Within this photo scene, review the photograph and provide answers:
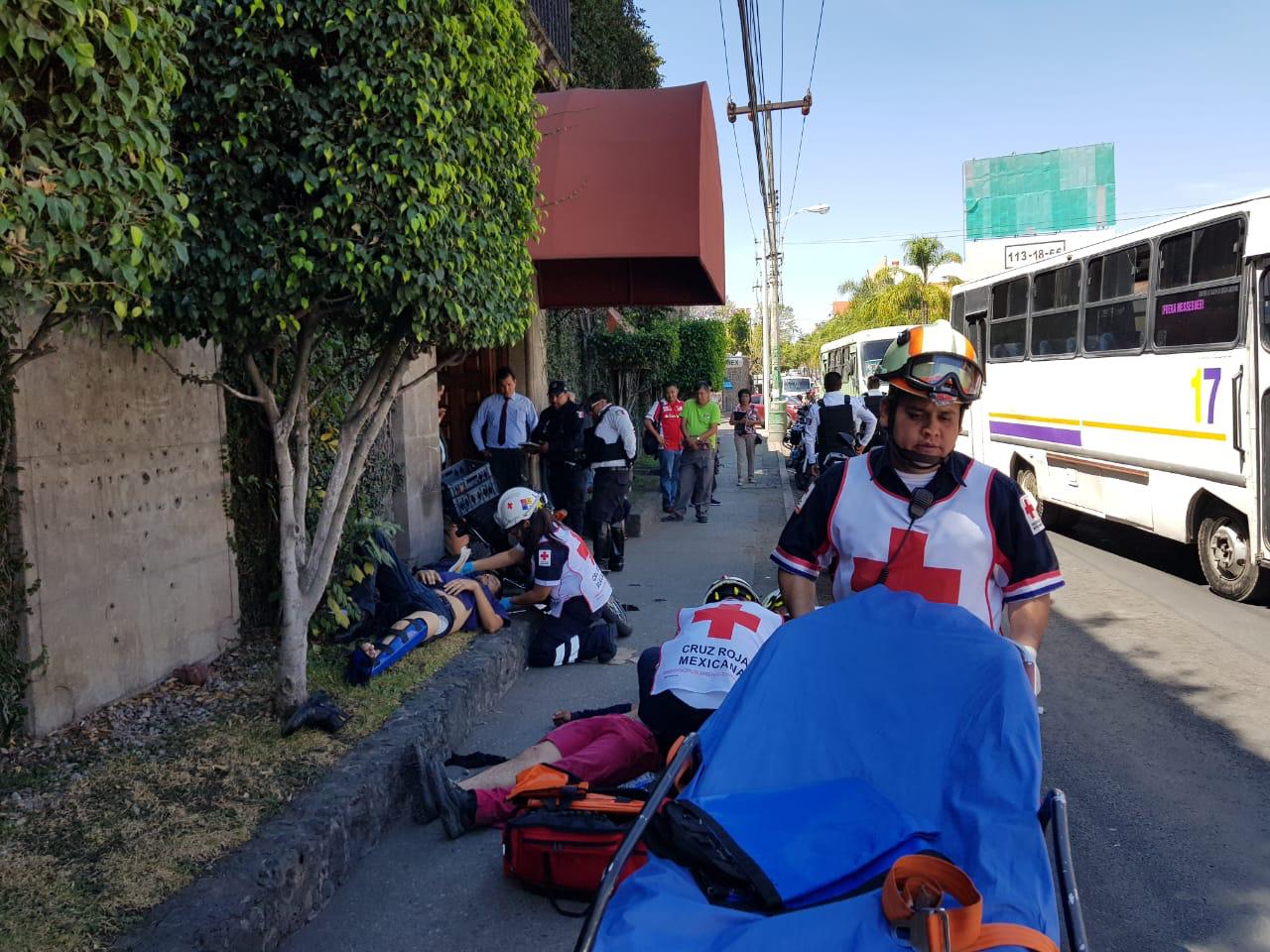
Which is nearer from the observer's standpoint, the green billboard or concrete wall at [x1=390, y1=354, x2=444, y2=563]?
concrete wall at [x1=390, y1=354, x2=444, y2=563]

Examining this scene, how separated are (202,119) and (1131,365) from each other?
344 inches

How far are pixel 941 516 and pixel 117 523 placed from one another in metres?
4.10

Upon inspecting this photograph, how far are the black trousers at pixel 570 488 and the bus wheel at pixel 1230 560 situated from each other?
19.4 feet

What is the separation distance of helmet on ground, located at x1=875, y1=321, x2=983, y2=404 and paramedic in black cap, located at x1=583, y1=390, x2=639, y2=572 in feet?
24.4

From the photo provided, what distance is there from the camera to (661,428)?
14188 millimetres

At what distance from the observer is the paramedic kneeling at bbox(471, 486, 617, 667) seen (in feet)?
22.9

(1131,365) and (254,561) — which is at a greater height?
(1131,365)

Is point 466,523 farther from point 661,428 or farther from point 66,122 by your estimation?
point 66,122

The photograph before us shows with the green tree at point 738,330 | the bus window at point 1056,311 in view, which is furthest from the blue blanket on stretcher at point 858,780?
the green tree at point 738,330

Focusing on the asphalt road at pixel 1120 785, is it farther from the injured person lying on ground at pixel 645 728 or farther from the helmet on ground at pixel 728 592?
the helmet on ground at pixel 728 592

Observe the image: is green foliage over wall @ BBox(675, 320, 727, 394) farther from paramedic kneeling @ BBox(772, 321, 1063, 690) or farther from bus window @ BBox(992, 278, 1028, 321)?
paramedic kneeling @ BBox(772, 321, 1063, 690)

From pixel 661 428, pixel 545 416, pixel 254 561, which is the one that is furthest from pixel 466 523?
pixel 661 428

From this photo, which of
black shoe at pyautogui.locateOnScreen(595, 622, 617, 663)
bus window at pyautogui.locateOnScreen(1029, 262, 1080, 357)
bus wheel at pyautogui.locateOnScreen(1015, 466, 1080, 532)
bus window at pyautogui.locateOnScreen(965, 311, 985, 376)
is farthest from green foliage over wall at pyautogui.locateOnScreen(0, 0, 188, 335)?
bus window at pyautogui.locateOnScreen(965, 311, 985, 376)

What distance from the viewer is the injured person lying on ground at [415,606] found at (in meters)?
6.20
